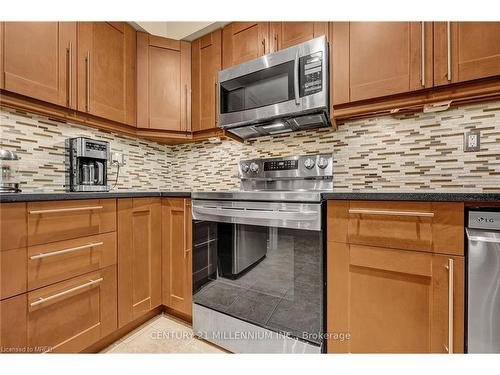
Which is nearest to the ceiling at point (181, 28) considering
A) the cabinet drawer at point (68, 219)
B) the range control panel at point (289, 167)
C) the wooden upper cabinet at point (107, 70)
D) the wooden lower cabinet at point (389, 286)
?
the wooden upper cabinet at point (107, 70)

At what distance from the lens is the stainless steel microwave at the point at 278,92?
1.25 meters

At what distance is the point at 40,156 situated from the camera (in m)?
1.40

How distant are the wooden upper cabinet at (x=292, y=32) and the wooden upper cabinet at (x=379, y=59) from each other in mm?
103

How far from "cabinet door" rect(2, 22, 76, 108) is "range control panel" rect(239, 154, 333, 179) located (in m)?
1.21

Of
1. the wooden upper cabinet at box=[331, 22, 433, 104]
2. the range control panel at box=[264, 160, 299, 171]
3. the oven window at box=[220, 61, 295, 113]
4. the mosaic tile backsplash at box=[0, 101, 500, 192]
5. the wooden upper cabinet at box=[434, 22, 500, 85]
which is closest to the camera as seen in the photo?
the wooden upper cabinet at box=[434, 22, 500, 85]

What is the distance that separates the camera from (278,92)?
1373 mm

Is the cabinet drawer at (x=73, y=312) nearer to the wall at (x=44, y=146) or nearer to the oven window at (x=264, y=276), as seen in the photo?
the oven window at (x=264, y=276)

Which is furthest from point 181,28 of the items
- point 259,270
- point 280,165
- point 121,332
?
point 121,332

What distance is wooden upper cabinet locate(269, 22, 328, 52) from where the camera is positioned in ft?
4.45

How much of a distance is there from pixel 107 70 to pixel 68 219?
3.53 ft

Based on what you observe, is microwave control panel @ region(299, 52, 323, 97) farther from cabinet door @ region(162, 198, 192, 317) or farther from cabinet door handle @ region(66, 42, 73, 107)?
cabinet door handle @ region(66, 42, 73, 107)

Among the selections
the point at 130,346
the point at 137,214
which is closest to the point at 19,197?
the point at 137,214

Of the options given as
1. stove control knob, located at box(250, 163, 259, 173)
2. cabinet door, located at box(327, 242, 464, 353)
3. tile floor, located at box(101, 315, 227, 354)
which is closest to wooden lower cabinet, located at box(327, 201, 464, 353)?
cabinet door, located at box(327, 242, 464, 353)

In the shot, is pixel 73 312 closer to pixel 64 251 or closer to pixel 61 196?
pixel 64 251
